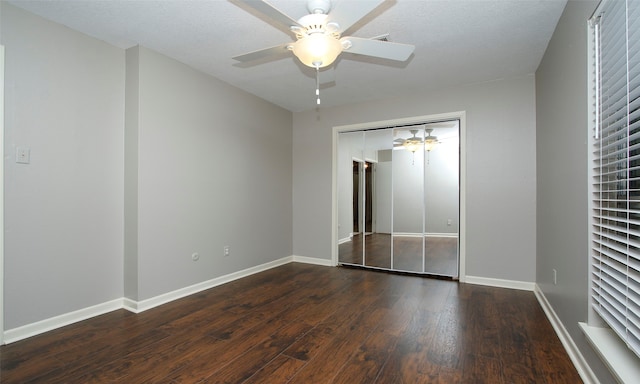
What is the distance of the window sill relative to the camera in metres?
1.24

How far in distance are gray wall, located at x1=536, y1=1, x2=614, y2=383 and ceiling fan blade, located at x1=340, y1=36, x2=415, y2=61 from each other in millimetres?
1048

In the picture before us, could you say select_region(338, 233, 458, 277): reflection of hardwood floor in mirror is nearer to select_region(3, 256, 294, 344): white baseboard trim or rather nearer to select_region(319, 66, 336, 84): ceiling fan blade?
select_region(3, 256, 294, 344): white baseboard trim

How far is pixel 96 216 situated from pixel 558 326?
13.6ft

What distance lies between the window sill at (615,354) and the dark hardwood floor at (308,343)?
39 centimetres

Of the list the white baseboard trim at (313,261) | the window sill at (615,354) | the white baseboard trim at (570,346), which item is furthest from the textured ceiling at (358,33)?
the white baseboard trim at (313,261)

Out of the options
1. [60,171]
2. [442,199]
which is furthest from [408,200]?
[60,171]

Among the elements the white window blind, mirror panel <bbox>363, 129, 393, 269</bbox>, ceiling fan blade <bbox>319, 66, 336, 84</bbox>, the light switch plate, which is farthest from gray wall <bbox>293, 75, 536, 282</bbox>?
the light switch plate

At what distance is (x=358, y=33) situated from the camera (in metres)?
2.53

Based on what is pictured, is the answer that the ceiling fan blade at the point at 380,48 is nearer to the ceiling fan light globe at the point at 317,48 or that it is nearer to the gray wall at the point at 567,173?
the ceiling fan light globe at the point at 317,48

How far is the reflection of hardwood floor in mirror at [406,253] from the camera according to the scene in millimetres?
3861

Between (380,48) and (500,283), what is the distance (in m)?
3.18

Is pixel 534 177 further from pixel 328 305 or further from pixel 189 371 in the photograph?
pixel 189 371

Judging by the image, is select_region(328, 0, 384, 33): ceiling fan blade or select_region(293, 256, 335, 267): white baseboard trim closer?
select_region(328, 0, 384, 33): ceiling fan blade

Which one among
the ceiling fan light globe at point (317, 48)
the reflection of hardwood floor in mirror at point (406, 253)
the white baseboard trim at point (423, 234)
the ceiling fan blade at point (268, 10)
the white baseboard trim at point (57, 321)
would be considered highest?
the ceiling fan blade at point (268, 10)
